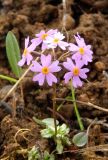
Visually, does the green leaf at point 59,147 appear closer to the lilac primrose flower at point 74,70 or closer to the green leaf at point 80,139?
the green leaf at point 80,139

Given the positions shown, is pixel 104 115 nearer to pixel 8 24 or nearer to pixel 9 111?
pixel 9 111

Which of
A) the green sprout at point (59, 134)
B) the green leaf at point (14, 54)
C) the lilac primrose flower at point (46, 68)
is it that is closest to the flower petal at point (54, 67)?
the lilac primrose flower at point (46, 68)

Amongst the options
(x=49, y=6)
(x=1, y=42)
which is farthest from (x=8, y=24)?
(x=49, y=6)

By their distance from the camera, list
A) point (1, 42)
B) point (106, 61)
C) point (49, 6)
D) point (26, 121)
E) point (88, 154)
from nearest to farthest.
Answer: point (88, 154)
point (26, 121)
point (106, 61)
point (1, 42)
point (49, 6)

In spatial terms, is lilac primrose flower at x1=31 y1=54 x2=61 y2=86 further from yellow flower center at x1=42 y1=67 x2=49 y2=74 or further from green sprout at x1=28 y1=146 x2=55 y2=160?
green sprout at x1=28 y1=146 x2=55 y2=160

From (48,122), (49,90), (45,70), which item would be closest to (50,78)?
(45,70)

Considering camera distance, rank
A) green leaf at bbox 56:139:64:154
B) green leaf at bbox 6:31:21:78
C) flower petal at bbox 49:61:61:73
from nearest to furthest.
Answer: flower petal at bbox 49:61:61:73, green leaf at bbox 56:139:64:154, green leaf at bbox 6:31:21:78

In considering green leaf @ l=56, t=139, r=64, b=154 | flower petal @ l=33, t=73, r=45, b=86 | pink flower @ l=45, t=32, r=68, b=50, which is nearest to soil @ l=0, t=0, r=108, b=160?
green leaf @ l=56, t=139, r=64, b=154
